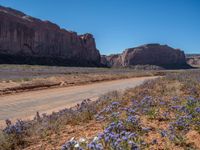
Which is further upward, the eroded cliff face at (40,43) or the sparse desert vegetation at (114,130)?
the eroded cliff face at (40,43)

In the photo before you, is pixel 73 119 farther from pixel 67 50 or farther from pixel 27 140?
pixel 67 50

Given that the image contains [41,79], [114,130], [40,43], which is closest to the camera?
[114,130]

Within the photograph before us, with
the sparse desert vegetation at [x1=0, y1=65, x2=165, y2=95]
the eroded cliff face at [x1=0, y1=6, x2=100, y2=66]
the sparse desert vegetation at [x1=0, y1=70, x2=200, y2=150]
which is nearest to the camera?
the sparse desert vegetation at [x1=0, y1=70, x2=200, y2=150]

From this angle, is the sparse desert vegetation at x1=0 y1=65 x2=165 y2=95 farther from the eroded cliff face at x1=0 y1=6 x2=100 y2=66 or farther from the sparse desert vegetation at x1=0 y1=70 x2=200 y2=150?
the eroded cliff face at x1=0 y1=6 x2=100 y2=66

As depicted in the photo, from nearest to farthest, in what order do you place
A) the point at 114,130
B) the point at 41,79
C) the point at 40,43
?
the point at 114,130, the point at 41,79, the point at 40,43

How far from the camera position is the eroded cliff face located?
110831mm

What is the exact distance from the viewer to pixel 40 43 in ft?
414

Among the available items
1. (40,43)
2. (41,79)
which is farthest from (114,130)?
(40,43)

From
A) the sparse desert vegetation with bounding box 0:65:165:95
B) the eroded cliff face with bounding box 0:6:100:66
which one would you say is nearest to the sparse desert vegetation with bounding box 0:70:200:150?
the sparse desert vegetation with bounding box 0:65:165:95

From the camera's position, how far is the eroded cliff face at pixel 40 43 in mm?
110831

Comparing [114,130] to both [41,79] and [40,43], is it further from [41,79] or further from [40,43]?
[40,43]

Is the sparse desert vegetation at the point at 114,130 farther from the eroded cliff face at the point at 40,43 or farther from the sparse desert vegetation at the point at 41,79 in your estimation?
the eroded cliff face at the point at 40,43

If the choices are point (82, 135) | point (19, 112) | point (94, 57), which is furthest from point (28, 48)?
point (82, 135)

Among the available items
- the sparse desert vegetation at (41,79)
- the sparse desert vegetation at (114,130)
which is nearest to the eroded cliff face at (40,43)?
the sparse desert vegetation at (41,79)
